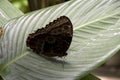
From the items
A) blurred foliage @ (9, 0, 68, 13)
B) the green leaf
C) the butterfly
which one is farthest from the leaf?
blurred foliage @ (9, 0, 68, 13)

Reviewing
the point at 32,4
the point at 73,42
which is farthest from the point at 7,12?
the point at 73,42

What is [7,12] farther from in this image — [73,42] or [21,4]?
[73,42]

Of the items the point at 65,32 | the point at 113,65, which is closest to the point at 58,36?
the point at 65,32

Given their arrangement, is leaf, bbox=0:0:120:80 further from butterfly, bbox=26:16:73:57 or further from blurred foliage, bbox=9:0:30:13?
blurred foliage, bbox=9:0:30:13

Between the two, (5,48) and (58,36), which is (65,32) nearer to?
(58,36)

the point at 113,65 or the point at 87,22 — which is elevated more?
the point at 87,22

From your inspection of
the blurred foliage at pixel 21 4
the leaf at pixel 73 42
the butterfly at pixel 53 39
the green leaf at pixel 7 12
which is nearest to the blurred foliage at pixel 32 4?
the blurred foliage at pixel 21 4

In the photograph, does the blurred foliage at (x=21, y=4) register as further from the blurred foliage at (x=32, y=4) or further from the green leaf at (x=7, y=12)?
the green leaf at (x=7, y=12)
